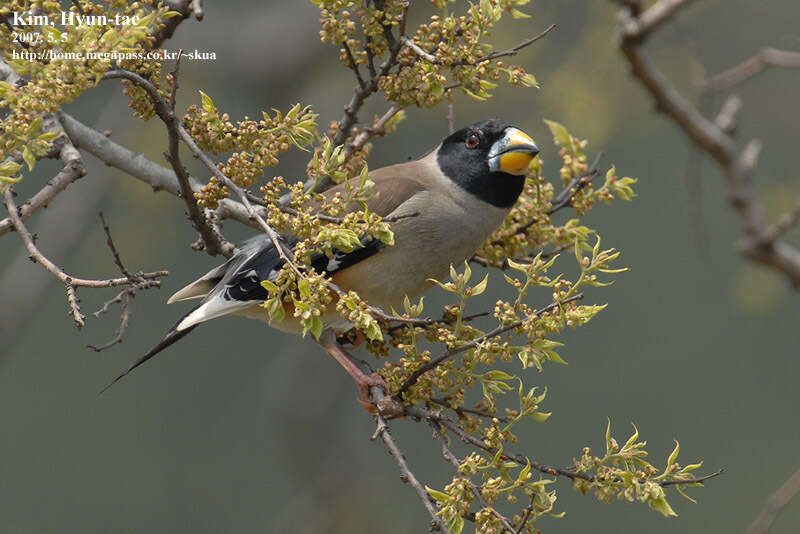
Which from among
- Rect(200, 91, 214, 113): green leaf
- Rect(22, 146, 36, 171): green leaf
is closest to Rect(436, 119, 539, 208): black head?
Rect(200, 91, 214, 113): green leaf

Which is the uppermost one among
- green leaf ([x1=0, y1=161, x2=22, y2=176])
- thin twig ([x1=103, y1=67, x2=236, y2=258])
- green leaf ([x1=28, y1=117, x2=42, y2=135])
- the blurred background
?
green leaf ([x1=28, y1=117, x2=42, y2=135])

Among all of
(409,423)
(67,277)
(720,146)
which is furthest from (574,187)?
(409,423)

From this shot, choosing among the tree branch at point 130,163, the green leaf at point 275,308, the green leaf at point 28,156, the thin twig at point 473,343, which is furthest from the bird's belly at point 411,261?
the green leaf at point 28,156

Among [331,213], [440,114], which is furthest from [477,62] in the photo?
[440,114]

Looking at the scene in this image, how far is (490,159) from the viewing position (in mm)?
3100

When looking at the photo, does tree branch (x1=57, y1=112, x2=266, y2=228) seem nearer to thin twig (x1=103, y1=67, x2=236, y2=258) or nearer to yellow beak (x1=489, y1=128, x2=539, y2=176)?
thin twig (x1=103, y1=67, x2=236, y2=258)

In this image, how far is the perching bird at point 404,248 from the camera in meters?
2.85

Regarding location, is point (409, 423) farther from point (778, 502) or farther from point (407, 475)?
point (778, 502)

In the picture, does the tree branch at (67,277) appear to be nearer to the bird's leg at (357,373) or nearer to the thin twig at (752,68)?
the bird's leg at (357,373)

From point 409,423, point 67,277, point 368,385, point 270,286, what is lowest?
point 409,423

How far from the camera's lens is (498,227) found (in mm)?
2926

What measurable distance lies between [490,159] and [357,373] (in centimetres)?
79

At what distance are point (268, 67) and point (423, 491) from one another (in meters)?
4.10

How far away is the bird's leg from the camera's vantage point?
2.74 m
